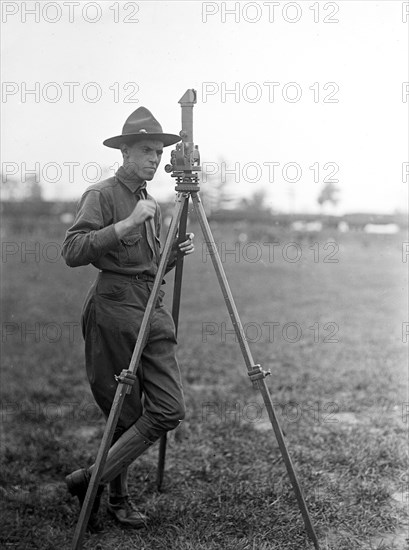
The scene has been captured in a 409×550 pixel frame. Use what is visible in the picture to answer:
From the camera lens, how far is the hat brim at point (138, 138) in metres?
3.73

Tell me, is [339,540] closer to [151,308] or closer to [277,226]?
[151,308]

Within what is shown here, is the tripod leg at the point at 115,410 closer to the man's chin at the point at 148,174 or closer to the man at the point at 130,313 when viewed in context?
the man at the point at 130,313

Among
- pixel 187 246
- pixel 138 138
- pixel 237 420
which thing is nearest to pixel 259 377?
pixel 187 246

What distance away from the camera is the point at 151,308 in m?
3.58

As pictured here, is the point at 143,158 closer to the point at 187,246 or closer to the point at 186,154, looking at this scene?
the point at 186,154

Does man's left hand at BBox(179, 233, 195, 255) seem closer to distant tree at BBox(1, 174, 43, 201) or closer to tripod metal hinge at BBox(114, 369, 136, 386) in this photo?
tripod metal hinge at BBox(114, 369, 136, 386)

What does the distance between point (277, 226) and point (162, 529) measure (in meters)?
8.30

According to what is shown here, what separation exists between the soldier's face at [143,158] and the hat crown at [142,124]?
74 millimetres

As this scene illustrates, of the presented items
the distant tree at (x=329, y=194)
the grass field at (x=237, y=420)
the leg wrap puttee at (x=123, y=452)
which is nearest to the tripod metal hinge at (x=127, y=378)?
the leg wrap puttee at (x=123, y=452)

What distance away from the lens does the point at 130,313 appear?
3.81 meters

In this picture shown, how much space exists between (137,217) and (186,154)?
0.55 meters

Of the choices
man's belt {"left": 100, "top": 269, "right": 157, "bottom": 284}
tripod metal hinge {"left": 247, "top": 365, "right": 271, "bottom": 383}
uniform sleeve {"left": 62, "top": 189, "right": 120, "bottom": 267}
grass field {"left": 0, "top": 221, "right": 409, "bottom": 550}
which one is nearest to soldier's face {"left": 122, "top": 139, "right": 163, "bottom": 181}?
uniform sleeve {"left": 62, "top": 189, "right": 120, "bottom": 267}

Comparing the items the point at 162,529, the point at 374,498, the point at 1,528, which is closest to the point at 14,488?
the point at 1,528

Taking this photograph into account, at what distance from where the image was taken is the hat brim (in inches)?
147
